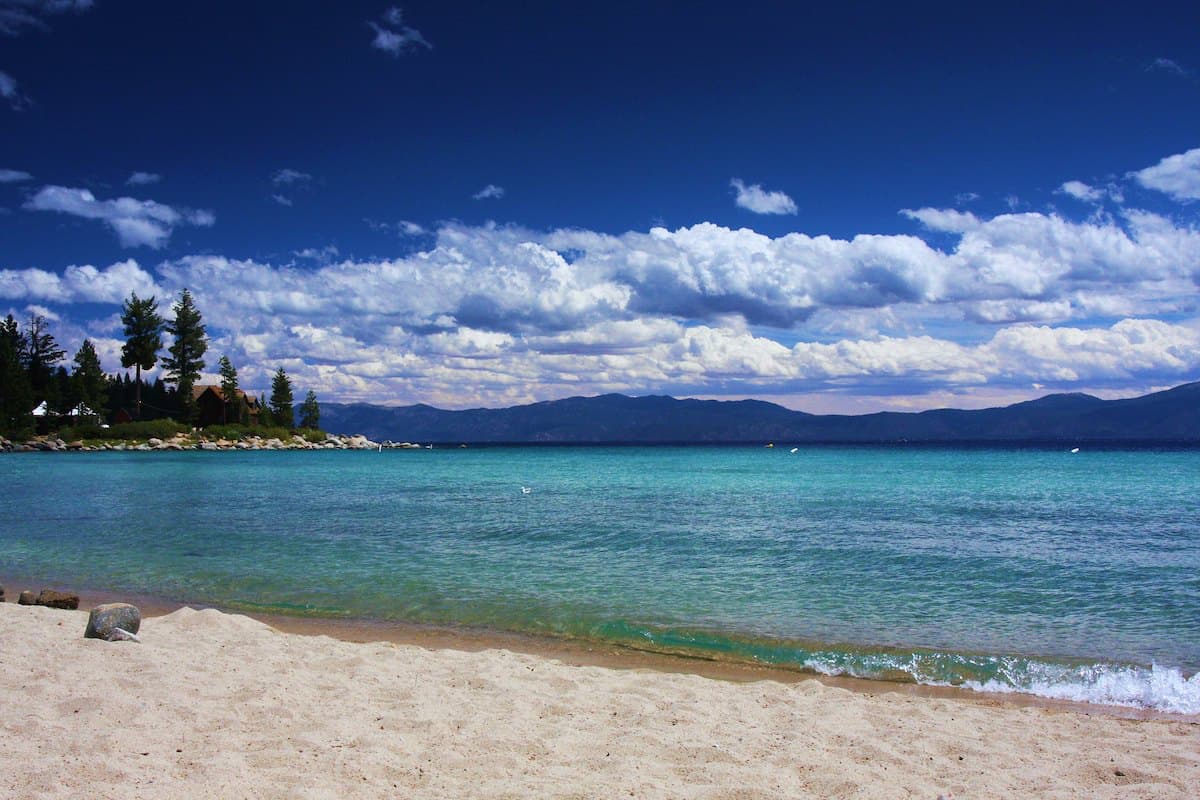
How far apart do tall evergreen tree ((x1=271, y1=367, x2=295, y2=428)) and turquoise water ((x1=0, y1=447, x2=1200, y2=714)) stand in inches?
3667

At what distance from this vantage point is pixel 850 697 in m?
9.91

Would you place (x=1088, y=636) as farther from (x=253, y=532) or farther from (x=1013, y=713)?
(x=253, y=532)

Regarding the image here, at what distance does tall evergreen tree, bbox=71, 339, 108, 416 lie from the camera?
109 m

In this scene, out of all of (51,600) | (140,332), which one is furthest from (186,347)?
(51,600)

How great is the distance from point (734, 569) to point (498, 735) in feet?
42.0

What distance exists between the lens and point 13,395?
96.1 meters

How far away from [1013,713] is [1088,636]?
5.12 meters

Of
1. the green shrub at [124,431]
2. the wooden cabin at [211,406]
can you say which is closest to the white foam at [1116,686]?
the green shrub at [124,431]

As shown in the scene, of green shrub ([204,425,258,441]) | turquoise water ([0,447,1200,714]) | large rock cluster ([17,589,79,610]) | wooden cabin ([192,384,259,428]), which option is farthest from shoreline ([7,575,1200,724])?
wooden cabin ([192,384,259,428])

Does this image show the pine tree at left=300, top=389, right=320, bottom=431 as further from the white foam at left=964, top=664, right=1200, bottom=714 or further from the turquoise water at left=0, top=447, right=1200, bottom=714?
the white foam at left=964, top=664, right=1200, bottom=714

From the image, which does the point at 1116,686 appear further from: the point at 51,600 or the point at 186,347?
the point at 186,347

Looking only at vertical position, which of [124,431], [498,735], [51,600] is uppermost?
[124,431]

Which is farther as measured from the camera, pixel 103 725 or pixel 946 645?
pixel 946 645

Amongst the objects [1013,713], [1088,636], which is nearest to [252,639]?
[1013,713]
